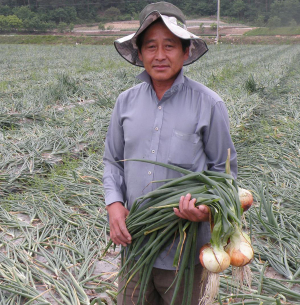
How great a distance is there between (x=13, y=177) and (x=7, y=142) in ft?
2.75

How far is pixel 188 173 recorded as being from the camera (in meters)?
1.37

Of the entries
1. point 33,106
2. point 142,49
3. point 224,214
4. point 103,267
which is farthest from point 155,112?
point 33,106

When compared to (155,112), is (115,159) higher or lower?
lower

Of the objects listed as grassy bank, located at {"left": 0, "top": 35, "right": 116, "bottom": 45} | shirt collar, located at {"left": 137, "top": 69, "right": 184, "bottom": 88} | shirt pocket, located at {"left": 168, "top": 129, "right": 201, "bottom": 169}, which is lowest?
grassy bank, located at {"left": 0, "top": 35, "right": 116, "bottom": 45}

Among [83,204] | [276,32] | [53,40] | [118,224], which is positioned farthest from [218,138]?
[276,32]

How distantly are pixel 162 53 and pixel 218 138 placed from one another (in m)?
0.38

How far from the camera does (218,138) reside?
1.45m

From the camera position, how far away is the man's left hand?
122 cm

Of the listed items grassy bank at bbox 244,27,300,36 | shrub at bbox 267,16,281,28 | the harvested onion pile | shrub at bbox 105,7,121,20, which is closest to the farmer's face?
the harvested onion pile

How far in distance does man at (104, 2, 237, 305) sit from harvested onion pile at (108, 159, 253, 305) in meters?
0.06

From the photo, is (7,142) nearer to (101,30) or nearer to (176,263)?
(176,263)

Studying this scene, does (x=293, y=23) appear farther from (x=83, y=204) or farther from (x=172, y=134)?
(x=172, y=134)

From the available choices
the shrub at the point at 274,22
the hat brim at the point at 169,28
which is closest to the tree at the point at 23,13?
the shrub at the point at 274,22

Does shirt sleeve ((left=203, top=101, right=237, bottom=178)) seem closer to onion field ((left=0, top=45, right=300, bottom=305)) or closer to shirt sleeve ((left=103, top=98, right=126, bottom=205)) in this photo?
onion field ((left=0, top=45, right=300, bottom=305))
